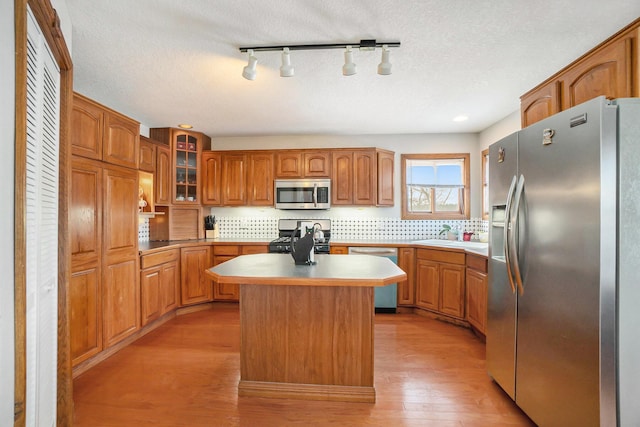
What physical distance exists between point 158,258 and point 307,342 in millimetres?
2200

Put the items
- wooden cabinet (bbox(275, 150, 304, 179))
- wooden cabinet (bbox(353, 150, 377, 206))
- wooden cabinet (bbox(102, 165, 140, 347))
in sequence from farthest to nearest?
wooden cabinet (bbox(275, 150, 304, 179))
wooden cabinet (bbox(353, 150, 377, 206))
wooden cabinet (bbox(102, 165, 140, 347))

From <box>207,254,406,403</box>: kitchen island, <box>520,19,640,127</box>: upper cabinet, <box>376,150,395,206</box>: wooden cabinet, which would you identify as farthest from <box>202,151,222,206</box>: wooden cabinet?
<box>520,19,640,127</box>: upper cabinet

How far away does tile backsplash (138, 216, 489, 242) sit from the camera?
444cm

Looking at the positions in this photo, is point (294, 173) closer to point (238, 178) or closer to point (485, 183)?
point (238, 178)

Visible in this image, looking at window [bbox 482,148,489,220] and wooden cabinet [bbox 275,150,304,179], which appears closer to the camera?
window [bbox 482,148,489,220]

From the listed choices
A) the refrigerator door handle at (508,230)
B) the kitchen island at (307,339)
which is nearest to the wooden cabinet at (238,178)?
the kitchen island at (307,339)

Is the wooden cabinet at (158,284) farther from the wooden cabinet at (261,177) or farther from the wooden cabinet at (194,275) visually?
→ the wooden cabinet at (261,177)

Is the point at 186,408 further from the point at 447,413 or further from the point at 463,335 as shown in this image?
the point at 463,335

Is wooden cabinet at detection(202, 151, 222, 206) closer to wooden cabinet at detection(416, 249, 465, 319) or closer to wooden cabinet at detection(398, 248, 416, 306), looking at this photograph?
wooden cabinet at detection(398, 248, 416, 306)

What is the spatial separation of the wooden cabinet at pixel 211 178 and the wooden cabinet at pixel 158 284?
37.6 inches

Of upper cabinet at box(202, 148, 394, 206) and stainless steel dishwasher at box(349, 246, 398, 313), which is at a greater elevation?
upper cabinet at box(202, 148, 394, 206)

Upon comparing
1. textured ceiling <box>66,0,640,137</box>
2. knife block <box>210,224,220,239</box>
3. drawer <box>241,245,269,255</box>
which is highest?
textured ceiling <box>66,0,640,137</box>

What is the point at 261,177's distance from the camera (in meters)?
4.35

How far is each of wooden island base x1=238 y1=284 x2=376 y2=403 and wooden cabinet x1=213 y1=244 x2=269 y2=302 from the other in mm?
1964
